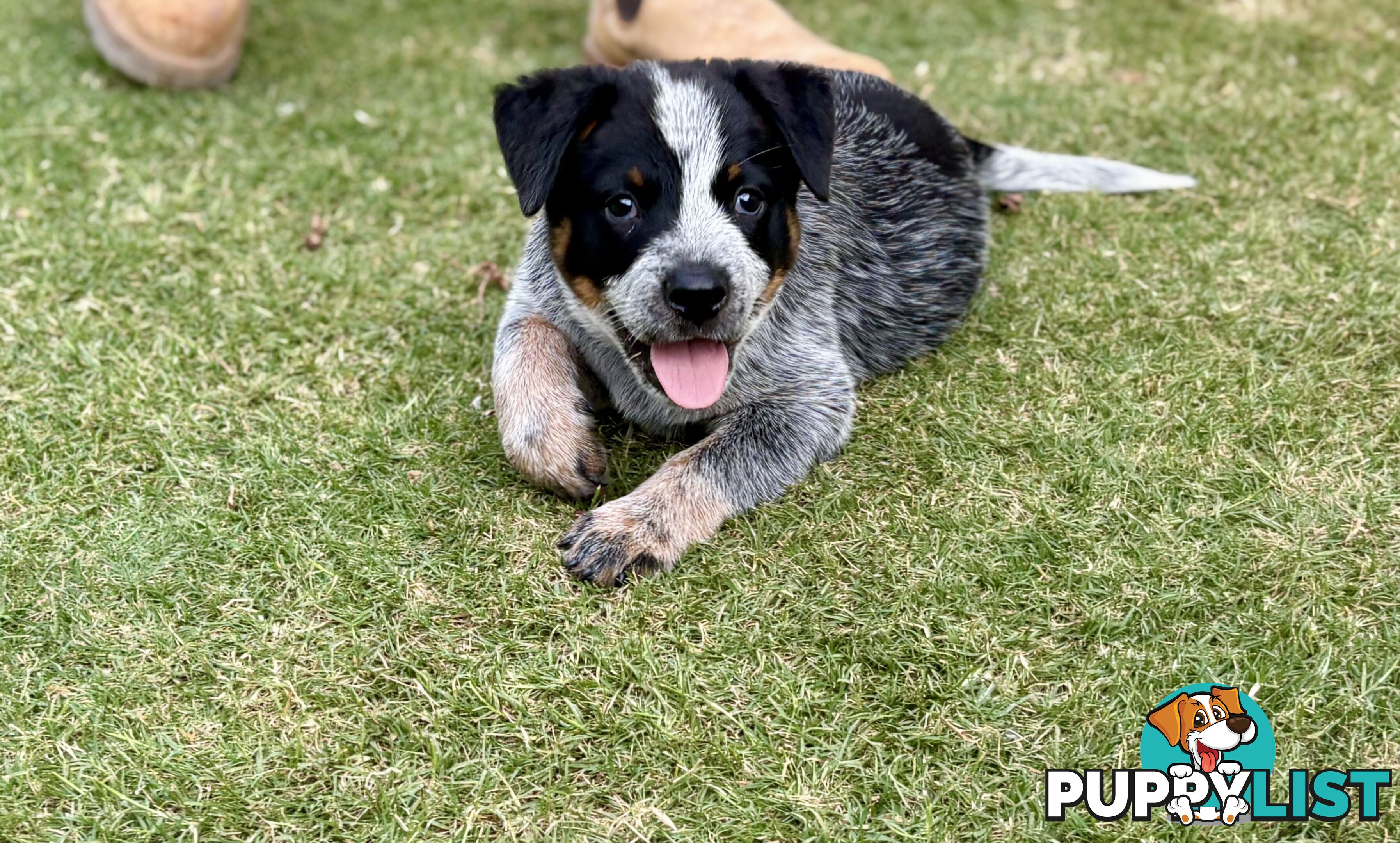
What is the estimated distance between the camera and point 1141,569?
3.18m

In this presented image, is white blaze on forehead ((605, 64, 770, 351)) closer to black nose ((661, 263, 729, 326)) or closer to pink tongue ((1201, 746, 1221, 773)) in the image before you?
black nose ((661, 263, 729, 326))

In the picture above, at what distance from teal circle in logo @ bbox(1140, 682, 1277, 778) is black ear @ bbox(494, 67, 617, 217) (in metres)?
2.06

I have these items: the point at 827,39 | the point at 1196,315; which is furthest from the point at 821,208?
the point at 827,39

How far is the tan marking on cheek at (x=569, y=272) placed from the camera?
3.43m

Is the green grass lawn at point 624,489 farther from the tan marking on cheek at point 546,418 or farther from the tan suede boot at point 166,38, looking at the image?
the tan suede boot at point 166,38

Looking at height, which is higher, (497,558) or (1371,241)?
(1371,241)

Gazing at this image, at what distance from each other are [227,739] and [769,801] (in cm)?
127

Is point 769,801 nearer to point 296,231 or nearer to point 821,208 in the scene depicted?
point 821,208

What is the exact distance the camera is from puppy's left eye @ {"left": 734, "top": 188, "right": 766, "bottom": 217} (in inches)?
133

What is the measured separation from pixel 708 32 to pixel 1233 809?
4.42 meters

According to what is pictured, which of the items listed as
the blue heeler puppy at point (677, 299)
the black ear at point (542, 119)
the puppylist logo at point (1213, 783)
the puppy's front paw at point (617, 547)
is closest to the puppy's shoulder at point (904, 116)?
the blue heeler puppy at point (677, 299)

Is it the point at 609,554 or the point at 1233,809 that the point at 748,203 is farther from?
the point at 1233,809

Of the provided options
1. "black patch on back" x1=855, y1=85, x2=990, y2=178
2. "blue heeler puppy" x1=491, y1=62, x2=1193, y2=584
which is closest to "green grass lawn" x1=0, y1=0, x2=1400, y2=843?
"blue heeler puppy" x1=491, y1=62, x2=1193, y2=584

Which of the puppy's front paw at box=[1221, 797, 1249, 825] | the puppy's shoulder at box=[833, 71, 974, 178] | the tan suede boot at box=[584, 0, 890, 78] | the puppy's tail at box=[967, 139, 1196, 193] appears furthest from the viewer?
the tan suede boot at box=[584, 0, 890, 78]
